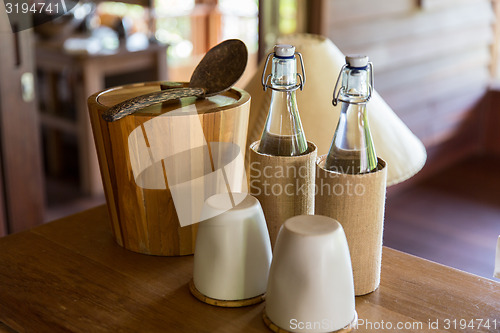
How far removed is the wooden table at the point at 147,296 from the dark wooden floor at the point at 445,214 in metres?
1.77

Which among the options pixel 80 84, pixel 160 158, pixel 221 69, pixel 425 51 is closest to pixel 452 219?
pixel 425 51

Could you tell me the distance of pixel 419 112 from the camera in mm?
3621

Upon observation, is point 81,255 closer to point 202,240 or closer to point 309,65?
point 202,240

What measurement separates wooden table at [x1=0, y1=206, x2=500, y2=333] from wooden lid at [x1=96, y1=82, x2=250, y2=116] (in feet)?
0.76

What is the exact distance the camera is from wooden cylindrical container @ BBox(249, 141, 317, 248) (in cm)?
78

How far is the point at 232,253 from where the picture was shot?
72 cm

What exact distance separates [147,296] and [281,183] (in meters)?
0.24

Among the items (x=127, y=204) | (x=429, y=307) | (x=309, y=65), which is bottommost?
A: (x=429, y=307)

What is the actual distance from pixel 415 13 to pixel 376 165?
2.87 metres

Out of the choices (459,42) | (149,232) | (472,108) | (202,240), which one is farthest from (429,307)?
(472,108)

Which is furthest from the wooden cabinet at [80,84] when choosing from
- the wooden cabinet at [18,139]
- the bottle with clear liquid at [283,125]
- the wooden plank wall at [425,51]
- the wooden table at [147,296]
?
the bottle with clear liquid at [283,125]

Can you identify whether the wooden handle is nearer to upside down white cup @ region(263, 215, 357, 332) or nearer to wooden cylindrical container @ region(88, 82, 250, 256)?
wooden cylindrical container @ region(88, 82, 250, 256)

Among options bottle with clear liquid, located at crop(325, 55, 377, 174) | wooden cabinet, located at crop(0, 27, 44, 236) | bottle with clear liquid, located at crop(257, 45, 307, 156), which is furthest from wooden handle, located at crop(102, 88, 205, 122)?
wooden cabinet, located at crop(0, 27, 44, 236)

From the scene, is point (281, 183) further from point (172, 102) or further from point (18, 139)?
point (18, 139)
